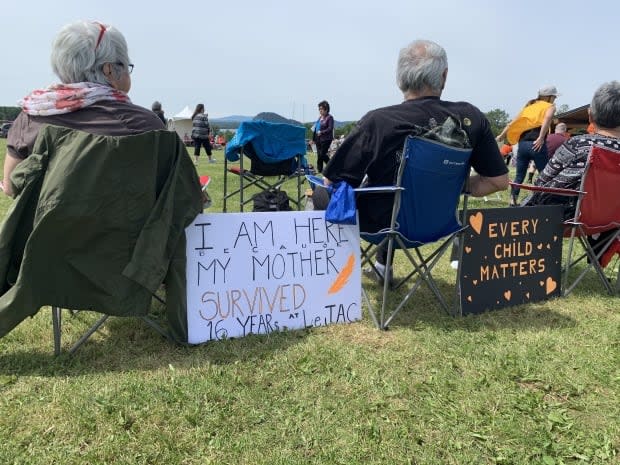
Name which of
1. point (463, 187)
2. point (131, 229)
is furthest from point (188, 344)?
point (463, 187)

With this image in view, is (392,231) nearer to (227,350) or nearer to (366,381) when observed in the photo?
(366,381)

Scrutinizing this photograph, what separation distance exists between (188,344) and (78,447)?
75 cm

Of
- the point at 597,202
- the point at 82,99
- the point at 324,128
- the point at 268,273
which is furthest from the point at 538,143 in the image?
the point at 324,128

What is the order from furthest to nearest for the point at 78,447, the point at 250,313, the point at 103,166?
the point at 250,313 → the point at 103,166 → the point at 78,447

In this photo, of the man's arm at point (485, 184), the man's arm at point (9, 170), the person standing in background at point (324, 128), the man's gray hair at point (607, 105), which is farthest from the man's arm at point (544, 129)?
the person standing in background at point (324, 128)

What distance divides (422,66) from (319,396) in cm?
167

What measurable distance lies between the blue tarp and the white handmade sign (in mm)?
2790

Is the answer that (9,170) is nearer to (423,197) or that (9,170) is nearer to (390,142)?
(390,142)

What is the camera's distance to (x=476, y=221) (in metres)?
2.70

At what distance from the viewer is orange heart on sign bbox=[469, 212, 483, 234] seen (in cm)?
268

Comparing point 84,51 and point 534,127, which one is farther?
point 534,127

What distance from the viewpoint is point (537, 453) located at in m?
1.54

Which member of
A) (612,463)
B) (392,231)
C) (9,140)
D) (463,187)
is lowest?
(612,463)

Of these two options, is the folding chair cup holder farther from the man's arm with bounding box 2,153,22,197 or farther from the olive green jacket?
the man's arm with bounding box 2,153,22,197
